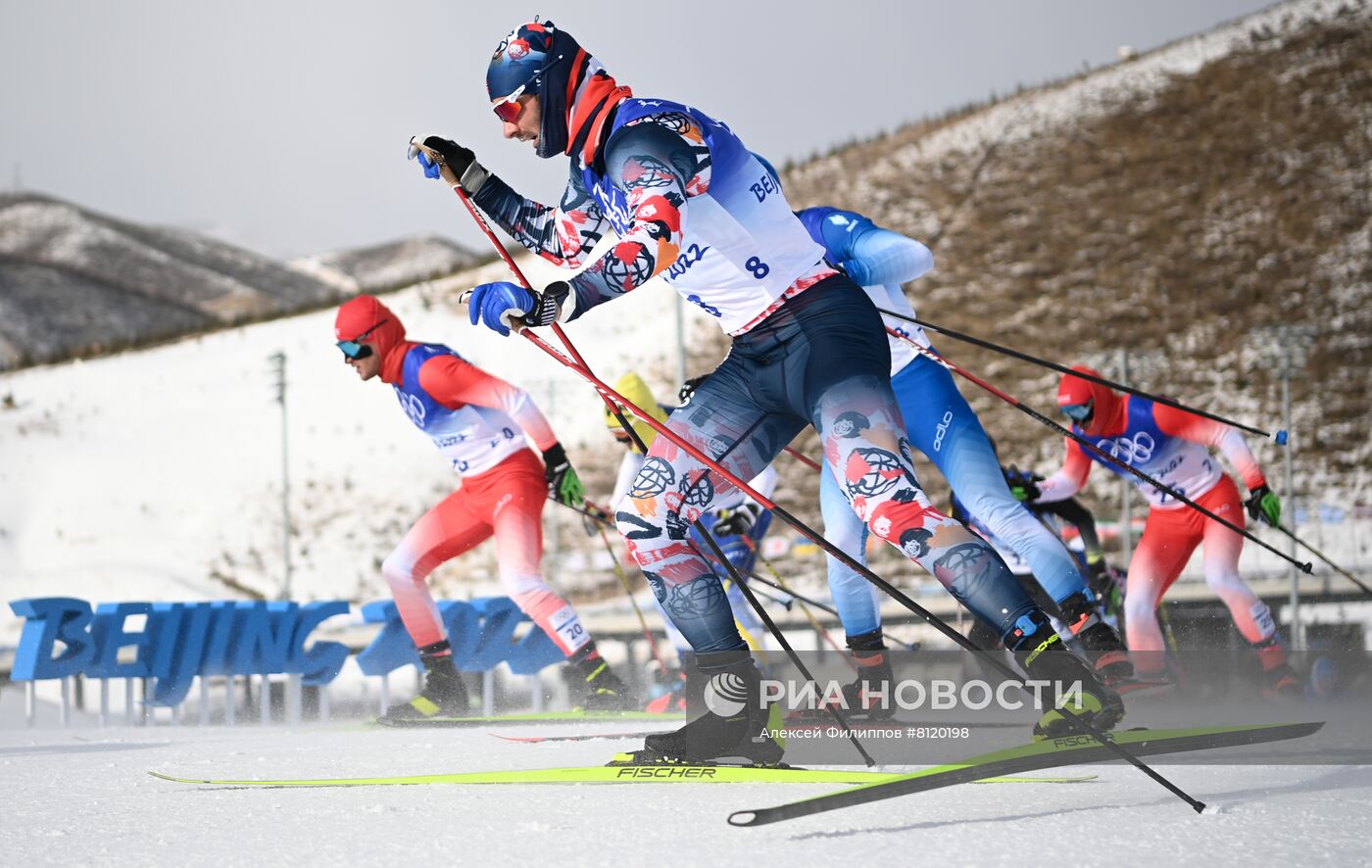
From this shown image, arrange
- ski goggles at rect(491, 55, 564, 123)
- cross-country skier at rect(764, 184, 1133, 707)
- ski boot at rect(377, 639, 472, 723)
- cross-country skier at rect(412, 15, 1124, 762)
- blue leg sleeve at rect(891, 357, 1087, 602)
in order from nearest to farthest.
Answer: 1. cross-country skier at rect(412, 15, 1124, 762)
2. ski goggles at rect(491, 55, 564, 123)
3. cross-country skier at rect(764, 184, 1133, 707)
4. blue leg sleeve at rect(891, 357, 1087, 602)
5. ski boot at rect(377, 639, 472, 723)

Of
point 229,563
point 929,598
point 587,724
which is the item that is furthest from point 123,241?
point 587,724

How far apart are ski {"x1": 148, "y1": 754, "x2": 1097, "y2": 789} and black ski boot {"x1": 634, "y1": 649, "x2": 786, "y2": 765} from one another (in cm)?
7

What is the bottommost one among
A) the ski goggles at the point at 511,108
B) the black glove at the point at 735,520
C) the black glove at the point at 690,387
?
the black glove at the point at 735,520

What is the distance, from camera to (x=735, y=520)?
8.20 m

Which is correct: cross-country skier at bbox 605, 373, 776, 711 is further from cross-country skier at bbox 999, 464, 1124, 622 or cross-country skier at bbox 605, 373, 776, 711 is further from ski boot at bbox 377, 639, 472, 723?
cross-country skier at bbox 999, 464, 1124, 622

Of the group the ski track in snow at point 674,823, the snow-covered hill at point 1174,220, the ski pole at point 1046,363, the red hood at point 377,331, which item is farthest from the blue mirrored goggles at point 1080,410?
the snow-covered hill at point 1174,220

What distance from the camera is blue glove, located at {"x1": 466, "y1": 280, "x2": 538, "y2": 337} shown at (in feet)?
11.0

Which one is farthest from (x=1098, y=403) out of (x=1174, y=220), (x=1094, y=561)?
(x=1174, y=220)

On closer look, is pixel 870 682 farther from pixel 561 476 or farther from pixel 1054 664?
pixel 1054 664

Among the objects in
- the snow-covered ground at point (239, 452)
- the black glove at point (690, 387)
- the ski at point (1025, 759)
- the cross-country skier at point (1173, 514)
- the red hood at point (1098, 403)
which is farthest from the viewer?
the snow-covered ground at point (239, 452)

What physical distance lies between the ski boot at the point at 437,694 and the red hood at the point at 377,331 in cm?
173

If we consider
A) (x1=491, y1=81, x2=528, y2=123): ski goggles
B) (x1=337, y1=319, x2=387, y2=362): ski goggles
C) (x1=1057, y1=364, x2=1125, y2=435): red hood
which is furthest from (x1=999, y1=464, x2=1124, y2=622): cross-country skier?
(x1=491, y1=81, x2=528, y2=123): ski goggles

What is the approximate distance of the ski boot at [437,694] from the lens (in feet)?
25.9

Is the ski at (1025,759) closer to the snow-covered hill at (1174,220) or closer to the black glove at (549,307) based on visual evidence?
the black glove at (549,307)
